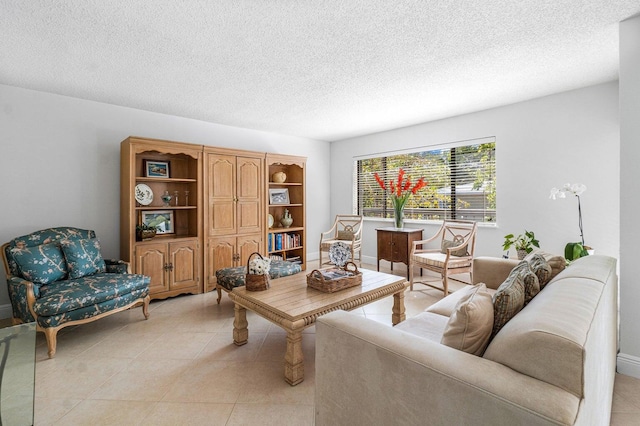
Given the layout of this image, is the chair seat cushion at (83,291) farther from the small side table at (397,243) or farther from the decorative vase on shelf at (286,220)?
the small side table at (397,243)

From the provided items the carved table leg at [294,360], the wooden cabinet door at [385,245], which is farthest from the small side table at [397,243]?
the carved table leg at [294,360]

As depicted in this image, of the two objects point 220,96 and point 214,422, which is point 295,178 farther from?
point 214,422

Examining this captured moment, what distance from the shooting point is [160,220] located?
13.0 feet

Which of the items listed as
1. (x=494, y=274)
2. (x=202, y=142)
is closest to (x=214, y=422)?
(x=494, y=274)

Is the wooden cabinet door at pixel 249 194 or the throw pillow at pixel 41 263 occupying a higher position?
the wooden cabinet door at pixel 249 194

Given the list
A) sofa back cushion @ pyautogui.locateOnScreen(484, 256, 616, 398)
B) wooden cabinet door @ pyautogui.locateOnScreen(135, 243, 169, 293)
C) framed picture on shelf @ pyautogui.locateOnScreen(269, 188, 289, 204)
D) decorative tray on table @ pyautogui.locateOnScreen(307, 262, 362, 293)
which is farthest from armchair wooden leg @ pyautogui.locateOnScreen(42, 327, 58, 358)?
framed picture on shelf @ pyautogui.locateOnScreen(269, 188, 289, 204)

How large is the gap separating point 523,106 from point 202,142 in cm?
427

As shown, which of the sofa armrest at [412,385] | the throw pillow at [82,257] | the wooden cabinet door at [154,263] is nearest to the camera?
the sofa armrest at [412,385]

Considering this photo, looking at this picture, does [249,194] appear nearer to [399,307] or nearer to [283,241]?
[283,241]

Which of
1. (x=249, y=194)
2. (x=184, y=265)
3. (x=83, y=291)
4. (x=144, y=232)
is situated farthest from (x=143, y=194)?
(x=83, y=291)

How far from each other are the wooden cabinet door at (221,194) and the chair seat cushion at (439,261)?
2.52m

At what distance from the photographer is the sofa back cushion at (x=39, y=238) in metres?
2.67

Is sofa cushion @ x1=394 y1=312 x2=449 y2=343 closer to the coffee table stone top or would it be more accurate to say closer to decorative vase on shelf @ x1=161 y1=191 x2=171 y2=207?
the coffee table stone top

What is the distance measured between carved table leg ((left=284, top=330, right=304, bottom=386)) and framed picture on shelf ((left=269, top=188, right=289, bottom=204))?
10.6 ft
